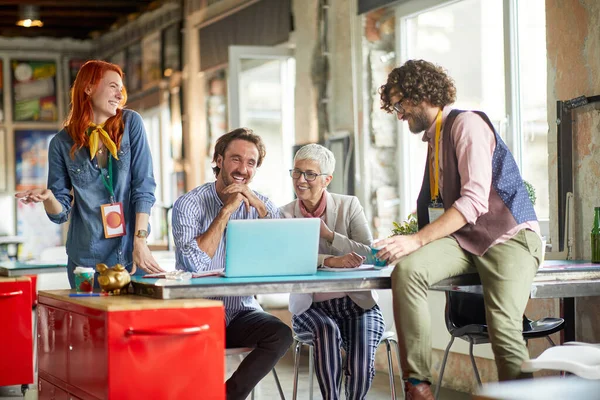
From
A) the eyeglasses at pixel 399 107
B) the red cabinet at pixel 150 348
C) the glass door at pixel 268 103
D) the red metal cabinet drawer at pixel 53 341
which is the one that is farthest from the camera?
the glass door at pixel 268 103

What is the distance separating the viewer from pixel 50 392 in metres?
3.34

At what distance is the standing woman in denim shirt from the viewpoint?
11.7 ft

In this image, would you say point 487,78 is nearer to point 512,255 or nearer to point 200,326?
point 512,255

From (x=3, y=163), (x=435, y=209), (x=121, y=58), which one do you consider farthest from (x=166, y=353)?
(x=3, y=163)

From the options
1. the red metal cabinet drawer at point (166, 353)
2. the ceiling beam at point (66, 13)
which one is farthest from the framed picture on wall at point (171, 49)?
the red metal cabinet drawer at point (166, 353)

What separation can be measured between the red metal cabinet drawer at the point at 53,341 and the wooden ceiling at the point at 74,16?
7352 millimetres

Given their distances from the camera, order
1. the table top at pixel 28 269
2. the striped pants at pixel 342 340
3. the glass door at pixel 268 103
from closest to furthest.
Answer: the striped pants at pixel 342 340
the table top at pixel 28 269
the glass door at pixel 268 103

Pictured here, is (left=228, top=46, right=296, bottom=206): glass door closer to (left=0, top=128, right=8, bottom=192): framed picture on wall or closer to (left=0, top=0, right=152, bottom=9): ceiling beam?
(left=0, top=0, right=152, bottom=9): ceiling beam

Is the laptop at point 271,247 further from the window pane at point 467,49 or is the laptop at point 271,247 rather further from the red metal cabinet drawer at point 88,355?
the window pane at point 467,49

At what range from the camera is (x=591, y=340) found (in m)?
4.17

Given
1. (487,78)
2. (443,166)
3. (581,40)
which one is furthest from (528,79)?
(443,166)

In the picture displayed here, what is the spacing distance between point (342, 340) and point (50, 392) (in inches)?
48.5

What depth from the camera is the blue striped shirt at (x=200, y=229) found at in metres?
3.57

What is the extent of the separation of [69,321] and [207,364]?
0.56 metres
